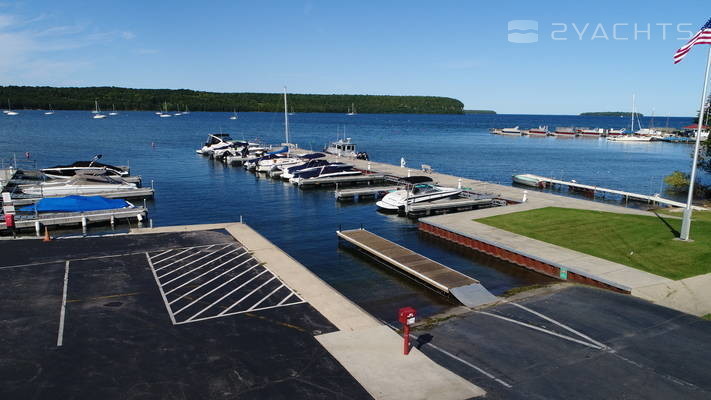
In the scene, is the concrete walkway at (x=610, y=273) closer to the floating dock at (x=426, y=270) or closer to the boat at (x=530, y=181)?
the floating dock at (x=426, y=270)

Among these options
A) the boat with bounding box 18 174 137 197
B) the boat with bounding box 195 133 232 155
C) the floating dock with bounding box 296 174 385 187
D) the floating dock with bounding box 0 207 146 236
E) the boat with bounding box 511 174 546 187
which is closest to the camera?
the floating dock with bounding box 0 207 146 236

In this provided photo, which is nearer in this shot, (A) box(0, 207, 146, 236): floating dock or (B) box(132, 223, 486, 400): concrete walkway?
(B) box(132, 223, 486, 400): concrete walkway

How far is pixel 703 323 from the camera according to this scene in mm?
18188

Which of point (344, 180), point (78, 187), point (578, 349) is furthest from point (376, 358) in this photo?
point (344, 180)

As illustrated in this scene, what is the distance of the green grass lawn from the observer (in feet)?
79.4

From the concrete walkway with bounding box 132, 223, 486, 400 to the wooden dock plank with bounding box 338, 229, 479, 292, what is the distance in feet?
18.3

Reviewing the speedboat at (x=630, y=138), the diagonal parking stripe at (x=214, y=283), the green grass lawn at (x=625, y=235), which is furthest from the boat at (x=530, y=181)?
the speedboat at (x=630, y=138)

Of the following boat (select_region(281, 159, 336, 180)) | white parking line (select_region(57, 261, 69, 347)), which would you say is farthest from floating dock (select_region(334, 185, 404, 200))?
white parking line (select_region(57, 261, 69, 347))

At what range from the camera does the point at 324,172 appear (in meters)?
59.0

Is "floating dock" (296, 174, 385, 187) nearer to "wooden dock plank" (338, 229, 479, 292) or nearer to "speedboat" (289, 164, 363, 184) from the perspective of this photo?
"speedboat" (289, 164, 363, 184)

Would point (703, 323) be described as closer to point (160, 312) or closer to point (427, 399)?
point (427, 399)

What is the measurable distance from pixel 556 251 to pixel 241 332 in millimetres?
18668

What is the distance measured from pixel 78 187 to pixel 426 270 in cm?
3755

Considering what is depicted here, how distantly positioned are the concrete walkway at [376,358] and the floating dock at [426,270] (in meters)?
5.40
